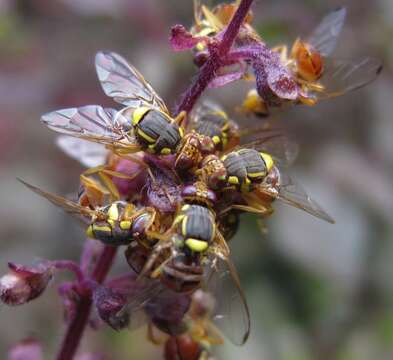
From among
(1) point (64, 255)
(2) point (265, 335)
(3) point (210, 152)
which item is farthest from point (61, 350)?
(1) point (64, 255)

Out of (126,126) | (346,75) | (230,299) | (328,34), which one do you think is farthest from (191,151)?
(328,34)

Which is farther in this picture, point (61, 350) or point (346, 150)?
point (346, 150)

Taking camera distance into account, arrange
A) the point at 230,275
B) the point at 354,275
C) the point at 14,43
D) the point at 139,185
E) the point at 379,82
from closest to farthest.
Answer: the point at 230,275 → the point at 139,185 → the point at 354,275 → the point at 379,82 → the point at 14,43

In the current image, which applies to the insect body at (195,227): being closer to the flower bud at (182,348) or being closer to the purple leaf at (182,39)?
the purple leaf at (182,39)

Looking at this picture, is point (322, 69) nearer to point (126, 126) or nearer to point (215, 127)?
point (215, 127)

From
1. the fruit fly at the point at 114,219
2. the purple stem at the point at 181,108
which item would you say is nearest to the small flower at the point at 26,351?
the purple stem at the point at 181,108

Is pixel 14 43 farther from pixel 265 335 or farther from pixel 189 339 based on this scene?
pixel 189 339

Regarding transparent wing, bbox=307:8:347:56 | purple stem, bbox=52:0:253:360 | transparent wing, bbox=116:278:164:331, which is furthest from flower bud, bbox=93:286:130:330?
transparent wing, bbox=307:8:347:56
